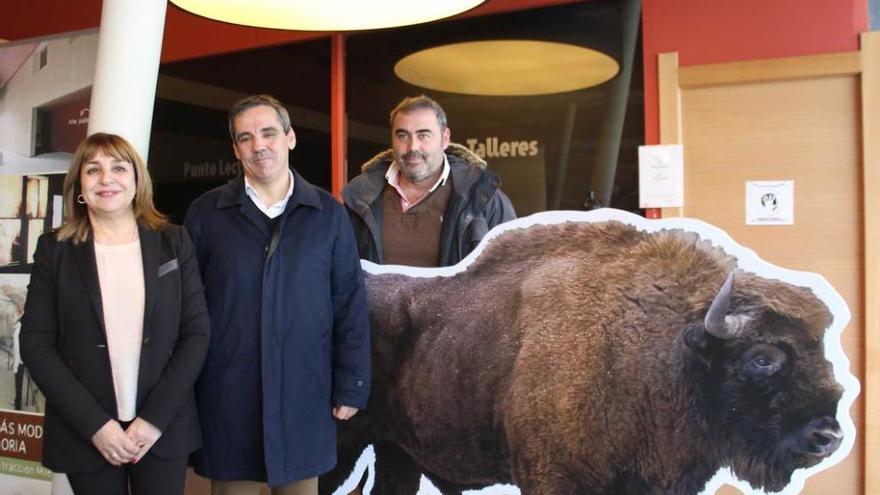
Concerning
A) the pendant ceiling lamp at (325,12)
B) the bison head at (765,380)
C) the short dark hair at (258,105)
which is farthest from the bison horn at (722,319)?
the short dark hair at (258,105)

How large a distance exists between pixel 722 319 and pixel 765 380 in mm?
248

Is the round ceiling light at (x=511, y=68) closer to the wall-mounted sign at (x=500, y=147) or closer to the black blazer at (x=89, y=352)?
the wall-mounted sign at (x=500, y=147)

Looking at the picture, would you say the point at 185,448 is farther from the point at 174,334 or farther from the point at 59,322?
the point at 59,322

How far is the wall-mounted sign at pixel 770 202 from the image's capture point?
9.96 ft

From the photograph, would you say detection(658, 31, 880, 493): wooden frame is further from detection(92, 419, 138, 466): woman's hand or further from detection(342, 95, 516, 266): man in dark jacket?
detection(92, 419, 138, 466): woman's hand

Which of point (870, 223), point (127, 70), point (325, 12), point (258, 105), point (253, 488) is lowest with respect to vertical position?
point (253, 488)

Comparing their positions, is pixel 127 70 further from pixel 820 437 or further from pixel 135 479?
pixel 820 437

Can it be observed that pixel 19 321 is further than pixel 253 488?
Yes

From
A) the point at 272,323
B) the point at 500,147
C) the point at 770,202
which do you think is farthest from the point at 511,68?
the point at 272,323

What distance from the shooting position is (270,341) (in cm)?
240

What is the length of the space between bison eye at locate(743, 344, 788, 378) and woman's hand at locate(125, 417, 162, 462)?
76.1 inches

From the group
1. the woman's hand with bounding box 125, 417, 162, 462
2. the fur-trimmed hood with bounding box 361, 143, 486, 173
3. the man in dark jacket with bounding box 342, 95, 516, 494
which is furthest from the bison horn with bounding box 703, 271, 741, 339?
the woman's hand with bounding box 125, 417, 162, 462

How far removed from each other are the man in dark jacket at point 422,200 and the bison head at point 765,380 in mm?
883

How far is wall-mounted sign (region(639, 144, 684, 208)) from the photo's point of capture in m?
3.18
